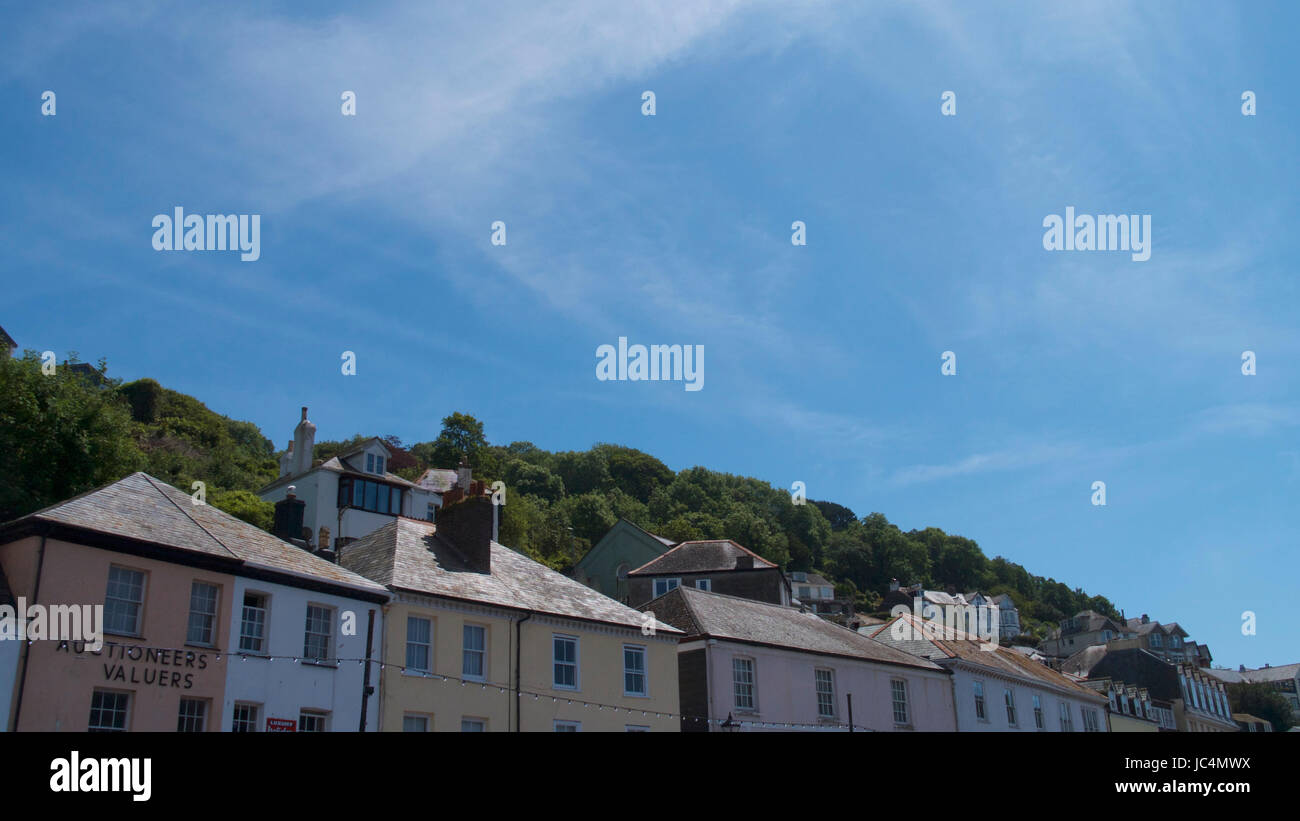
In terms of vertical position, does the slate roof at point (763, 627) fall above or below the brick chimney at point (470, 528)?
below

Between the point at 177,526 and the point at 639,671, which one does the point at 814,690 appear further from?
the point at 177,526

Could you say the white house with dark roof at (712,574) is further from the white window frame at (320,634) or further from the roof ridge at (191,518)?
the roof ridge at (191,518)

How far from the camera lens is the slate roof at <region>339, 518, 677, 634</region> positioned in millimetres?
30594

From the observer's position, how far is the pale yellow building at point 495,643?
94.7ft

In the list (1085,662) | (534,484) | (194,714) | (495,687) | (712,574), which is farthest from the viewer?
(534,484)

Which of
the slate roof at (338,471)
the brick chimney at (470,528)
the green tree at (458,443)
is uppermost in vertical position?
the green tree at (458,443)

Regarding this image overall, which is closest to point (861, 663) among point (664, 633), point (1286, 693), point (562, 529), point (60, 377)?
point (664, 633)

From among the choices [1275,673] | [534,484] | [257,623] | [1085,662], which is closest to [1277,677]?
[1275,673]

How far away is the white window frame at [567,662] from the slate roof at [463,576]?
0.73 m

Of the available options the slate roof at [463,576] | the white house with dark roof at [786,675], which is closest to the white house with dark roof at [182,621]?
the slate roof at [463,576]

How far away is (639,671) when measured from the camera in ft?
113

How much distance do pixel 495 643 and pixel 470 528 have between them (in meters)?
5.22

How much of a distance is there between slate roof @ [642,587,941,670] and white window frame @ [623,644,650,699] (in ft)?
8.57

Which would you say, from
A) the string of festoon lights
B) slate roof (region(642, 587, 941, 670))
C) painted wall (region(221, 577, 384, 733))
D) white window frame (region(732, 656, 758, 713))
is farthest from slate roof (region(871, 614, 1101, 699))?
painted wall (region(221, 577, 384, 733))
